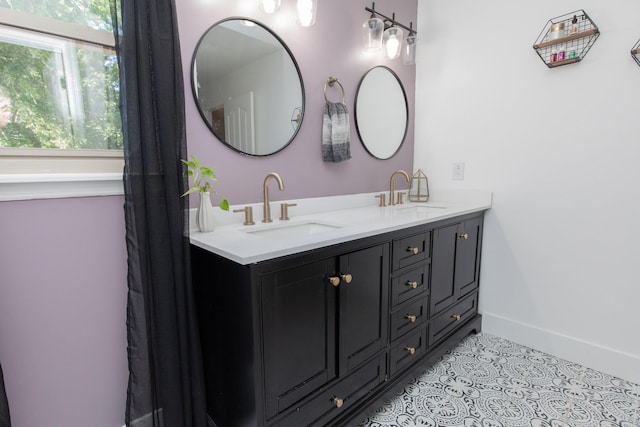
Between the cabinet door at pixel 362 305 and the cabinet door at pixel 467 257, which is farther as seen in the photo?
the cabinet door at pixel 467 257

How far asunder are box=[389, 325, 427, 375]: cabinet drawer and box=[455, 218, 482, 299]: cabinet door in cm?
→ 42

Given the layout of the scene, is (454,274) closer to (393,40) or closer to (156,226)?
(393,40)

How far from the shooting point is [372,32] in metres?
1.81

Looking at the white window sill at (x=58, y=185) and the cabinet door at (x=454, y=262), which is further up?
the white window sill at (x=58, y=185)

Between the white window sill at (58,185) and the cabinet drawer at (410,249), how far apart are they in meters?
1.14

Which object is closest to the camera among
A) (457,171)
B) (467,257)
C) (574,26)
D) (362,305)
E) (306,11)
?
(362,305)

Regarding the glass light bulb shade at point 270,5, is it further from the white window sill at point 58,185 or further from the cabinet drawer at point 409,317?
the cabinet drawer at point 409,317

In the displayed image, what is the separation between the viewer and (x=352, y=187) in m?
2.04

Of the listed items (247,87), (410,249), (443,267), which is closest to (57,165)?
(247,87)

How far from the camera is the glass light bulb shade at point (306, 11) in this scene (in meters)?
1.52

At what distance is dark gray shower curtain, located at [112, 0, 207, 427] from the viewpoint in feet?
3.37

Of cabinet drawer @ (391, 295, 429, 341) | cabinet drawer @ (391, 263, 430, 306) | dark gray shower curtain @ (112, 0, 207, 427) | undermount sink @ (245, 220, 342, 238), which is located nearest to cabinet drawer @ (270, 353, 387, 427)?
cabinet drawer @ (391, 295, 429, 341)

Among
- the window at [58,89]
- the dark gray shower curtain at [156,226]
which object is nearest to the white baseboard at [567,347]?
the dark gray shower curtain at [156,226]

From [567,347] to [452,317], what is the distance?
69cm
